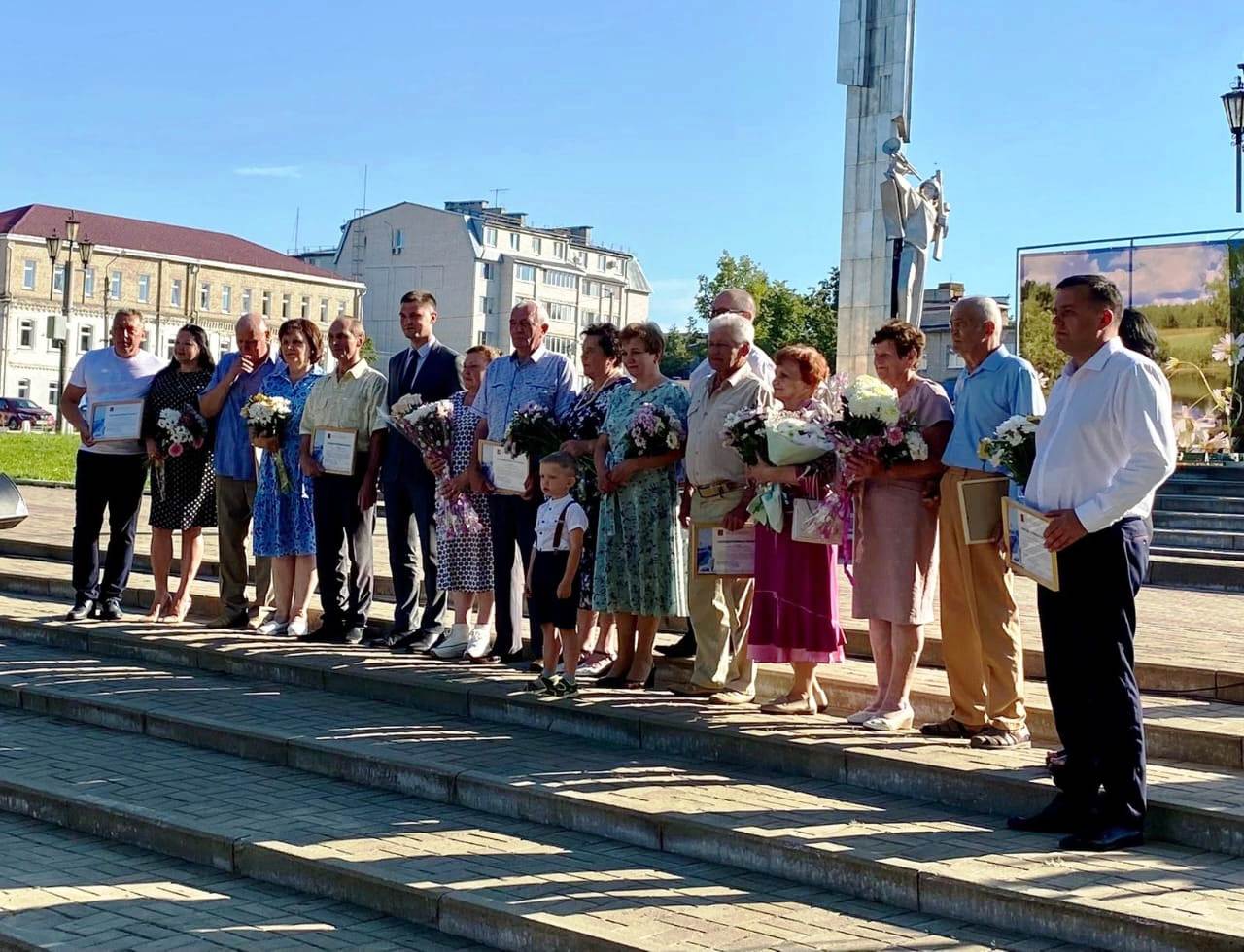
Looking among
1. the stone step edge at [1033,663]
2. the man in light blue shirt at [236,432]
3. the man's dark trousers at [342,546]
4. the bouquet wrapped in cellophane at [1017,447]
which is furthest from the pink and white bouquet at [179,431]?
the bouquet wrapped in cellophane at [1017,447]

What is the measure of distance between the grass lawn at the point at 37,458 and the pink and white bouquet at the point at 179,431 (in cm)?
1749

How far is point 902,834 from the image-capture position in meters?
5.88

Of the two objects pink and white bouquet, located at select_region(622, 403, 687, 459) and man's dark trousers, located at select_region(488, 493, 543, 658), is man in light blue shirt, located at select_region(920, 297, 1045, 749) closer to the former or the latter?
pink and white bouquet, located at select_region(622, 403, 687, 459)

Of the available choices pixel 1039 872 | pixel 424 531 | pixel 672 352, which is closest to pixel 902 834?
pixel 1039 872

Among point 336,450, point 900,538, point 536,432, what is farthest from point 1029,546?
point 336,450

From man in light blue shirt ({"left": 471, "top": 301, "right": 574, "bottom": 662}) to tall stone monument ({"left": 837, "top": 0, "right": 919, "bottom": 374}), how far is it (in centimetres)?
1845

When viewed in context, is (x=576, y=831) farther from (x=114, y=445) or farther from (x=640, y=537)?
(x=114, y=445)

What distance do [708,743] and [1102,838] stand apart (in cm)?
213

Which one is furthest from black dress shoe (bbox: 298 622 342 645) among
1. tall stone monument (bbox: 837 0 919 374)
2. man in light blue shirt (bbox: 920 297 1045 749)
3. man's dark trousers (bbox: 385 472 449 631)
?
tall stone monument (bbox: 837 0 919 374)

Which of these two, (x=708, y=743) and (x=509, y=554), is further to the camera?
(x=509, y=554)

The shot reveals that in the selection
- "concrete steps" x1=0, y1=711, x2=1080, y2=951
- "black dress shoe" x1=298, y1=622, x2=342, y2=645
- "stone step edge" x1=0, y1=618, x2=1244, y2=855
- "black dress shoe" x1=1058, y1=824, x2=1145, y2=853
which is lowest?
"concrete steps" x1=0, y1=711, x2=1080, y2=951

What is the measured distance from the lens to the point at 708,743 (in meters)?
7.32

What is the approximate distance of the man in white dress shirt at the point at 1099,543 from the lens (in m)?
5.60

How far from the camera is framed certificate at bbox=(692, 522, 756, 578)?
802 cm
